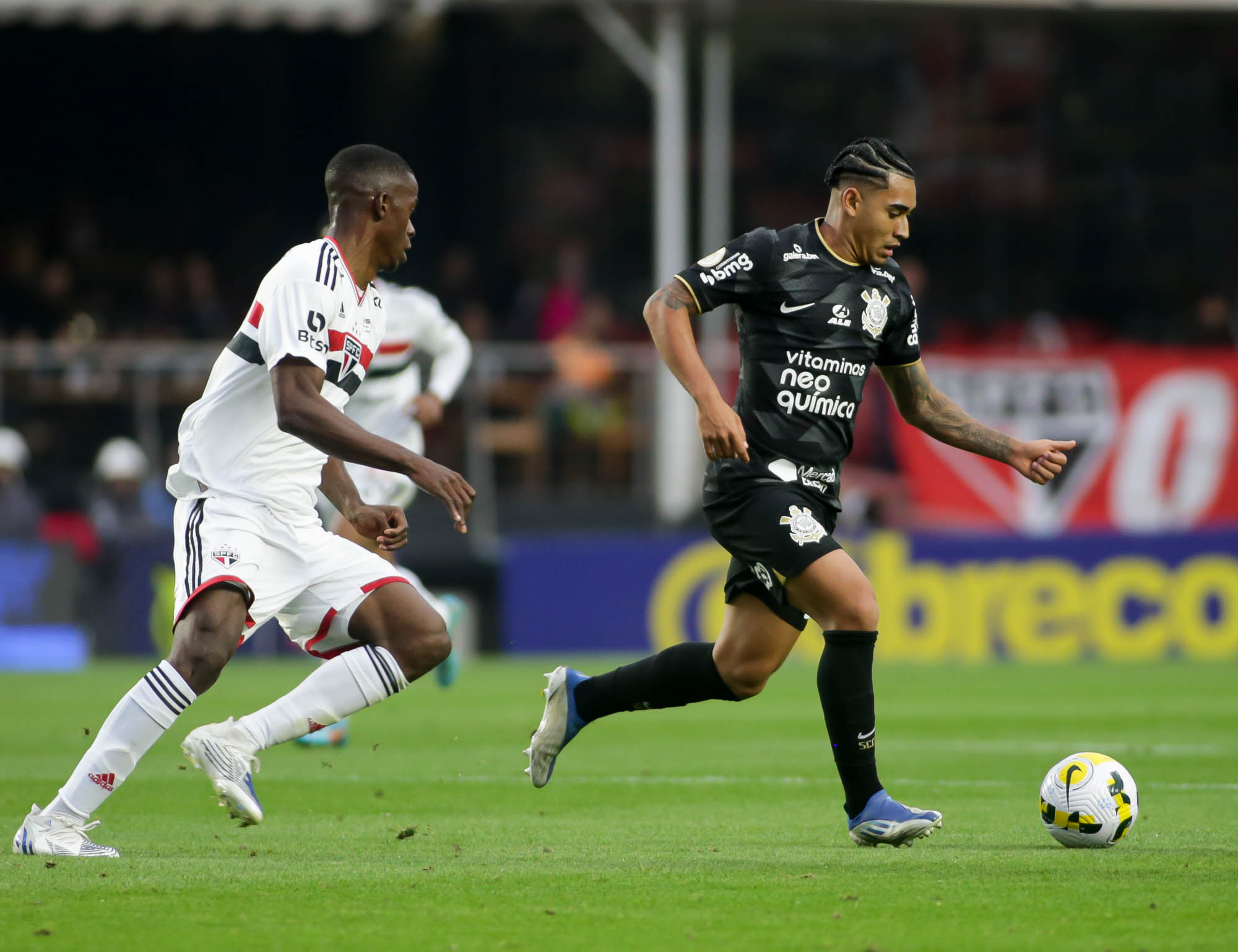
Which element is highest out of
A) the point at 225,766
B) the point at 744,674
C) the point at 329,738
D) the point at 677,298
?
the point at 677,298

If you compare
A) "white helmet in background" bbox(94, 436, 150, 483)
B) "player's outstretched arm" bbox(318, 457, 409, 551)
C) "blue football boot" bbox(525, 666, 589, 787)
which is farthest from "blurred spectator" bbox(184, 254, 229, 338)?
"player's outstretched arm" bbox(318, 457, 409, 551)

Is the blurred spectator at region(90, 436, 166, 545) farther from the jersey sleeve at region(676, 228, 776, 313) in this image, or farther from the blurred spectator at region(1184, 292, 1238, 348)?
the jersey sleeve at region(676, 228, 776, 313)

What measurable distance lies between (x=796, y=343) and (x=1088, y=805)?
1.80m

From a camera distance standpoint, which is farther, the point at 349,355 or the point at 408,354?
the point at 408,354

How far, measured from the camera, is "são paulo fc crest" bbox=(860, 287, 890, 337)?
678 centimetres

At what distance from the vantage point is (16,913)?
197 inches

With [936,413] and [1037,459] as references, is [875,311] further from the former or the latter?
[1037,459]

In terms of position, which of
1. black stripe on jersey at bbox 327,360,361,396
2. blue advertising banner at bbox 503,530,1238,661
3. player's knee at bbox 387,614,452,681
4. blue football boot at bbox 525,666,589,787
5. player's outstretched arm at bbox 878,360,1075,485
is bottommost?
blue advertising banner at bbox 503,530,1238,661

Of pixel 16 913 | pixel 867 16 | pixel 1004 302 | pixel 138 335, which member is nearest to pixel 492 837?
pixel 16 913

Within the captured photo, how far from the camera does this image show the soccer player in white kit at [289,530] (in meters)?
5.98

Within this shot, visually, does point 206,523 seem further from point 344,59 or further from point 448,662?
point 344,59

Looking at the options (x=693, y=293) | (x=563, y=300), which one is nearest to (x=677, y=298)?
(x=693, y=293)

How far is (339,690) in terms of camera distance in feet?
20.7

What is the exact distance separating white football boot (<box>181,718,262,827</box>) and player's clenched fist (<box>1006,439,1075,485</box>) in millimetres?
2806
